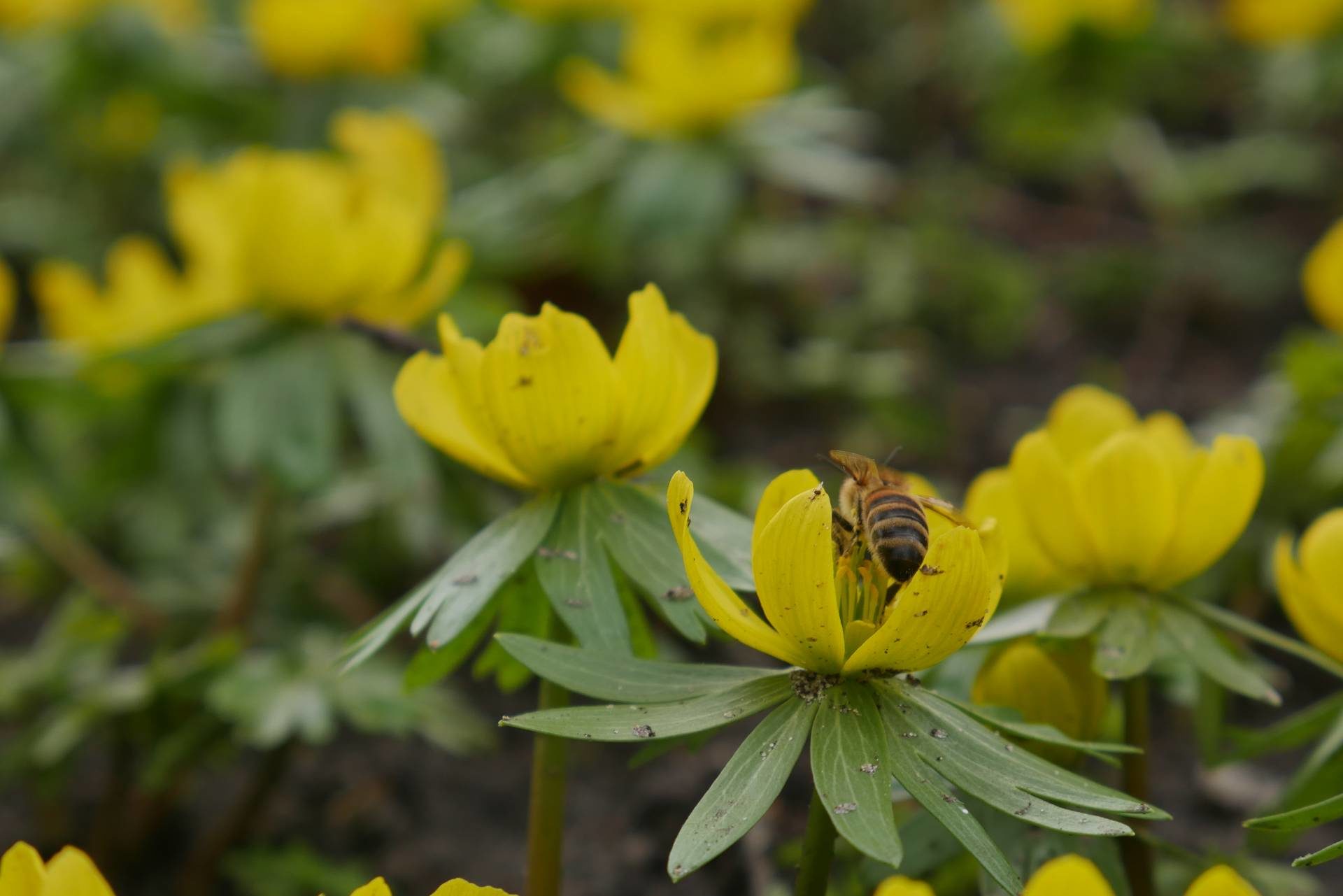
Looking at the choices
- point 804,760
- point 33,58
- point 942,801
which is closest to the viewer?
point 942,801

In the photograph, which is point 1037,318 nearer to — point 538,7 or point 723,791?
point 538,7

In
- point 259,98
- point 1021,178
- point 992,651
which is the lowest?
point 1021,178

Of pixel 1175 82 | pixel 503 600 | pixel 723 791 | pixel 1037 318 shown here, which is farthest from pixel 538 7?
pixel 723 791

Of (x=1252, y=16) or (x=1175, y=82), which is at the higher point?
(x=1252, y=16)

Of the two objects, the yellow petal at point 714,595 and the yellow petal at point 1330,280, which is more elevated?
the yellow petal at point 714,595

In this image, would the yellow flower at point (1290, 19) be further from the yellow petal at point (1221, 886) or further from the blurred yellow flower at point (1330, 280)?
the yellow petal at point (1221, 886)

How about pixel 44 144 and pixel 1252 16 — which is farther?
pixel 44 144

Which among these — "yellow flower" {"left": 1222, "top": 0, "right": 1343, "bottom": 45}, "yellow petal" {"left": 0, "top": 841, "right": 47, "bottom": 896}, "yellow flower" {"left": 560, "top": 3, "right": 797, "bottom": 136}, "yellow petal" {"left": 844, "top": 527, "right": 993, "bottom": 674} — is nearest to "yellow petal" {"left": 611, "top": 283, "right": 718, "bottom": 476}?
"yellow petal" {"left": 844, "top": 527, "right": 993, "bottom": 674}

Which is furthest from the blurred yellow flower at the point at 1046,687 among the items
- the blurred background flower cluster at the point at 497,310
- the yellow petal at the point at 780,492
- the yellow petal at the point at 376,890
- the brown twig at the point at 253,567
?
the brown twig at the point at 253,567
